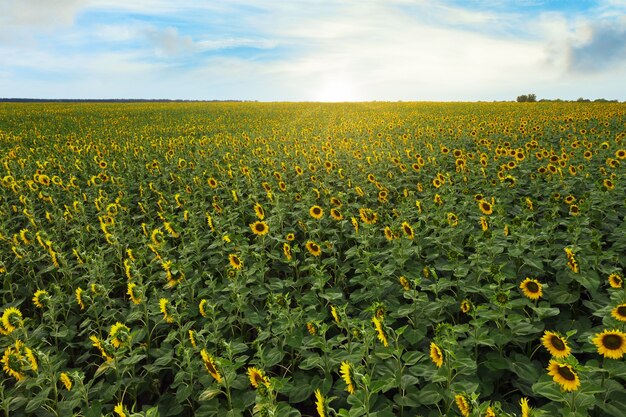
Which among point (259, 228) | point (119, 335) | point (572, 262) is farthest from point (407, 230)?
point (119, 335)

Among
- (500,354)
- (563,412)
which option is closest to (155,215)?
(500,354)

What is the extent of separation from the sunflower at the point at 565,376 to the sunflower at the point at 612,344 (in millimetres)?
470

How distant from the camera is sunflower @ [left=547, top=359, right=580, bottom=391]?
2197 millimetres

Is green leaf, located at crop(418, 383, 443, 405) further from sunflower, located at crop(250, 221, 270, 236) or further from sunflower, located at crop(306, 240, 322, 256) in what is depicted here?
sunflower, located at crop(250, 221, 270, 236)

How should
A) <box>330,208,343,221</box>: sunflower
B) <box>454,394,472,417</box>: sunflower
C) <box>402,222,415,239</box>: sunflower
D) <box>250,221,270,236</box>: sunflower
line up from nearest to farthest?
<box>454,394,472,417</box>: sunflower → <box>402,222,415,239</box>: sunflower → <box>250,221,270,236</box>: sunflower → <box>330,208,343,221</box>: sunflower

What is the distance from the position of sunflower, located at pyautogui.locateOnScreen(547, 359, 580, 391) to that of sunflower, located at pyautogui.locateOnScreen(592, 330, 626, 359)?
47 cm

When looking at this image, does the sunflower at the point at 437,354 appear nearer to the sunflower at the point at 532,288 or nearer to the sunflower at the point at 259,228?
the sunflower at the point at 532,288

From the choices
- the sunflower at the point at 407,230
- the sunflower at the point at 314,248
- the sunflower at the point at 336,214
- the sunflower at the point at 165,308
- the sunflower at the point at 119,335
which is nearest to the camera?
the sunflower at the point at 119,335

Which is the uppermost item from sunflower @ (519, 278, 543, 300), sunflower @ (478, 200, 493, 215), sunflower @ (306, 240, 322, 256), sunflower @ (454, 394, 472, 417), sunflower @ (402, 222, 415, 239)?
sunflower @ (478, 200, 493, 215)

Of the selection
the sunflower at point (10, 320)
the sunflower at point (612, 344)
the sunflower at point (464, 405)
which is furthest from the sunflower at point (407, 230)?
the sunflower at point (10, 320)

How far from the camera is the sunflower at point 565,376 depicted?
220 centimetres

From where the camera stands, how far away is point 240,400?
2793 millimetres

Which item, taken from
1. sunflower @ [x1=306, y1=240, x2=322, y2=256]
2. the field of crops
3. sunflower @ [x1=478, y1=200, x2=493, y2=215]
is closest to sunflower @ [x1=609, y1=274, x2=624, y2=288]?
the field of crops

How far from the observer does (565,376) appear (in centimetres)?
224
